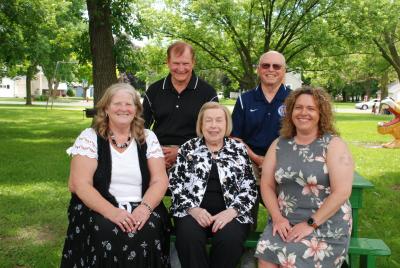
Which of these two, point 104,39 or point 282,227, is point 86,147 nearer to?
point 282,227

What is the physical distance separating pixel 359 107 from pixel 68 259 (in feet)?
162

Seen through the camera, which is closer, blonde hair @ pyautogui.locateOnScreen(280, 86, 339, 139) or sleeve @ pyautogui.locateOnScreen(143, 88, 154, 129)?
blonde hair @ pyautogui.locateOnScreen(280, 86, 339, 139)

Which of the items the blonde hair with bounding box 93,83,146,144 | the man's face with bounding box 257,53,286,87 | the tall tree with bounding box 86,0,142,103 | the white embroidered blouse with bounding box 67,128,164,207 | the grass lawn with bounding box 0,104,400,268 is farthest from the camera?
the tall tree with bounding box 86,0,142,103

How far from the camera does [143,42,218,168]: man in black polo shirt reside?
448cm

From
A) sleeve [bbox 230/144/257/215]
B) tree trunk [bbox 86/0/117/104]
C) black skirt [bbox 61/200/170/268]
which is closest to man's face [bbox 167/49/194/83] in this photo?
sleeve [bbox 230/144/257/215]

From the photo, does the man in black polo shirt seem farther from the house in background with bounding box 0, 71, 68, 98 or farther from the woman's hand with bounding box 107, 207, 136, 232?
the house in background with bounding box 0, 71, 68, 98

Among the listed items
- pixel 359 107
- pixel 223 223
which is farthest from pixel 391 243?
pixel 359 107

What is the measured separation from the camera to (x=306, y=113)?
354 cm

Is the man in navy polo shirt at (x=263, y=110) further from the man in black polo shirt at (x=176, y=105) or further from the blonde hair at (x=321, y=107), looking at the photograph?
the blonde hair at (x=321, y=107)

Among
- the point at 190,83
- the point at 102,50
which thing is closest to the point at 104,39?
the point at 102,50

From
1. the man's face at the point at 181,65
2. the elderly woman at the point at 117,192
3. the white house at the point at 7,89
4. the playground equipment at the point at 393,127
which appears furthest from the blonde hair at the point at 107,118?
the white house at the point at 7,89

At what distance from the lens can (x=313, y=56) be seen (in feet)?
75.3

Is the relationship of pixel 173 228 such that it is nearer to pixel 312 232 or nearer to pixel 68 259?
pixel 68 259

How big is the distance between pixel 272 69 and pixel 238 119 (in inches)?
21.2
